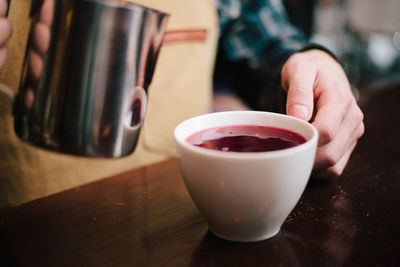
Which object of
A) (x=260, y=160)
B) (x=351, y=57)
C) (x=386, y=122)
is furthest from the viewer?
(x=351, y=57)

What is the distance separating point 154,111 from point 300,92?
0.50 meters

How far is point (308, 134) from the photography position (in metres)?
0.46

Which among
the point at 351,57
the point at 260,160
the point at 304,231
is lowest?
the point at 351,57

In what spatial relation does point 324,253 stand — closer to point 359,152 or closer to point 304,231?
point 304,231

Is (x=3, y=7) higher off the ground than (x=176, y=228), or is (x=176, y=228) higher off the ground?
(x=3, y=7)

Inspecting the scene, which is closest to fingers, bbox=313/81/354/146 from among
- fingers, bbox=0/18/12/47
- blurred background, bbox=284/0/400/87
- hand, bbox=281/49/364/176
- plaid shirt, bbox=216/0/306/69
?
hand, bbox=281/49/364/176

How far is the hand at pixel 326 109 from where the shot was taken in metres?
0.54

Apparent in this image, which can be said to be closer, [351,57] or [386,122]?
[386,122]

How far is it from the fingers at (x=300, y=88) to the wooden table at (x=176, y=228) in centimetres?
12

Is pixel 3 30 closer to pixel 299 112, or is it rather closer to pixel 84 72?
pixel 84 72

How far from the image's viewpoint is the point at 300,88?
576 millimetres

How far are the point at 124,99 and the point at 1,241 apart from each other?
225 millimetres

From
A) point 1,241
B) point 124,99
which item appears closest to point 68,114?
point 124,99

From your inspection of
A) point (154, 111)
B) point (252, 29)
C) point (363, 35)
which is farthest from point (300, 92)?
point (363, 35)
